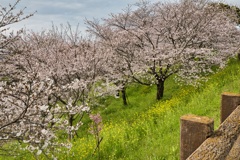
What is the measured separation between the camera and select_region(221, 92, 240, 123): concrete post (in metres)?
2.75

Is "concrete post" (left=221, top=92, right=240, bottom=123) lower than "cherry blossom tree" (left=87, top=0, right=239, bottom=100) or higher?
lower

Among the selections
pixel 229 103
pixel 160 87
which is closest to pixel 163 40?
pixel 160 87

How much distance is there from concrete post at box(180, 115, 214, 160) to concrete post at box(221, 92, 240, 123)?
3.22ft

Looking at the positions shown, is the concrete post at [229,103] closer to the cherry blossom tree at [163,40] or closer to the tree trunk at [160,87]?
the cherry blossom tree at [163,40]

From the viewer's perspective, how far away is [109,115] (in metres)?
15.0

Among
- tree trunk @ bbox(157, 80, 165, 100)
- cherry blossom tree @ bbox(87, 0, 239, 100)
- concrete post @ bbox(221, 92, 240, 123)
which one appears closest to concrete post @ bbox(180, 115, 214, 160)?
concrete post @ bbox(221, 92, 240, 123)

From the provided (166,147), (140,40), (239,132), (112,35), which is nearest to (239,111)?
(239,132)

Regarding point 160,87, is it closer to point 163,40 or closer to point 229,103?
point 163,40

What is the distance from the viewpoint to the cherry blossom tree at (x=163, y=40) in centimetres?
1343

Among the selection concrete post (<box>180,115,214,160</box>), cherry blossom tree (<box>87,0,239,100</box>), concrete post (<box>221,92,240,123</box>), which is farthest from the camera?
cherry blossom tree (<box>87,0,239,100</box>)

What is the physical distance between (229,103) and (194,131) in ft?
3.71

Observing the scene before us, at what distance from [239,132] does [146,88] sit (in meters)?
16.3

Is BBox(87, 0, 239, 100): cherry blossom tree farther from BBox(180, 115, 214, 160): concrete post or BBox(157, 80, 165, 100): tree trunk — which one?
BBox(180, 115, 214, 160): concrete post

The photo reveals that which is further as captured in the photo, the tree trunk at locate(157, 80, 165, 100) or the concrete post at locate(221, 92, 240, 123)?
the tree trunk at locate(157, 80, 165, 100)
